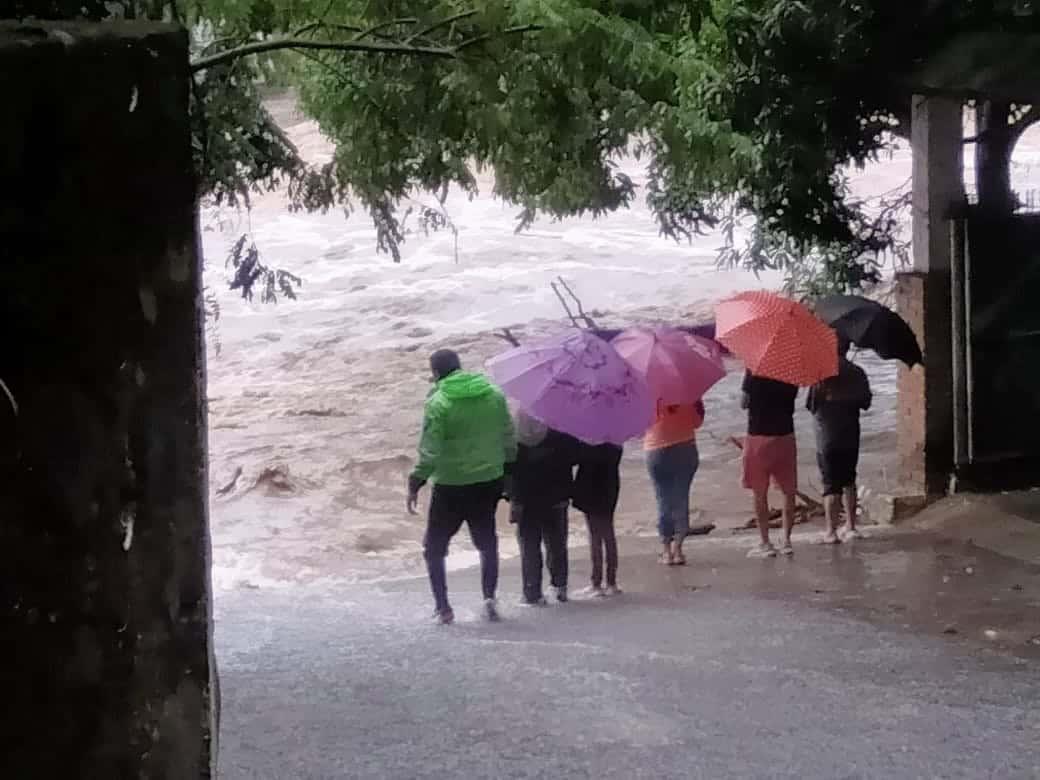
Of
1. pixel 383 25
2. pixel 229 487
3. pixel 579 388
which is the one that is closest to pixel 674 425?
pixel 579 388

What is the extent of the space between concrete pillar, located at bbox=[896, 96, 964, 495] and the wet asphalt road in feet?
10.1

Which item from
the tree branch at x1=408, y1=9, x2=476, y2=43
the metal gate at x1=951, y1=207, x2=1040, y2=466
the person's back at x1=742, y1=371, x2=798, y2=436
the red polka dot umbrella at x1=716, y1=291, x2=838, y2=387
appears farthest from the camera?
the metal gate at x1=951, y1=207, x2=1040, y2=466

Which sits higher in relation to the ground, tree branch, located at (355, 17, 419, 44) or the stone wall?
tree branch, located at (355, 17, 419, 44)

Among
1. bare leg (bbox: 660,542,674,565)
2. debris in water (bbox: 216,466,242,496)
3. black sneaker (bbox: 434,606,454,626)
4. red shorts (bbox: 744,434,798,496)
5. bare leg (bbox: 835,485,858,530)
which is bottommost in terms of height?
debris in water (bbox: 216,466,242,496)

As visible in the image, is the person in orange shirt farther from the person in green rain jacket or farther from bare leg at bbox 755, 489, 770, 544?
the person in green rain jacket

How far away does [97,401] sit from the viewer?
4.50ft

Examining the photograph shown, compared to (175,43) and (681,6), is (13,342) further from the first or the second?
(681,6)

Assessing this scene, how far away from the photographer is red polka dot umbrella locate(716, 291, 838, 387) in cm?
842

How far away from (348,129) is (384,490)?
8.87 meters

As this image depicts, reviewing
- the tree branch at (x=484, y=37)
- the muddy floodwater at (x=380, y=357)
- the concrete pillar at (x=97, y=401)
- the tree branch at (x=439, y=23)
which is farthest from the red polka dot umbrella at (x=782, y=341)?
the concrete pillar at (x=97, y=401)

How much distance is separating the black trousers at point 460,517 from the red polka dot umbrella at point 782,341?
1.92 metres

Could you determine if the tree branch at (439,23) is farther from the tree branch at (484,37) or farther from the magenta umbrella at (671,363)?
the magenta umbrella at (671,363)

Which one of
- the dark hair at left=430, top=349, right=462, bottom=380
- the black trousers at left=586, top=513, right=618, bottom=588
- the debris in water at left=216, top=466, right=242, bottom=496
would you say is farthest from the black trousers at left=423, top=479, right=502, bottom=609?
the debris in water at left=216, top=466, right=242, bottom=496

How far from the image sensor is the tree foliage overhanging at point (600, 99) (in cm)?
645
